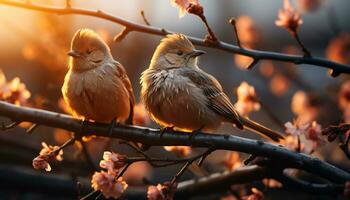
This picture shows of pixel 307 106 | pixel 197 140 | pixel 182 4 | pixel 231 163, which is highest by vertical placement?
pixel 307 106

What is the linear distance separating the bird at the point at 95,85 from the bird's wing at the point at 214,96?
0.36 meters

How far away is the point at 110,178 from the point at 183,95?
0.79 m

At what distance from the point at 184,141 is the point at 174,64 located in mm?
850

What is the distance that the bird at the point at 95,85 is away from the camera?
10.7 ft

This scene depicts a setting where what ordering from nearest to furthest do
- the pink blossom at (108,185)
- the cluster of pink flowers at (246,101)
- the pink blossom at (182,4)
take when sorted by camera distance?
the pink blossom at (108,185) → the pink blossom at (182,4) → the cluster of pink flowers at (246,101)

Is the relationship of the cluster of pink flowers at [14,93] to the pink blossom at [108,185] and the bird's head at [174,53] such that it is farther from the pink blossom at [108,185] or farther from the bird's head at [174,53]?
the pink blossom at [108,185]

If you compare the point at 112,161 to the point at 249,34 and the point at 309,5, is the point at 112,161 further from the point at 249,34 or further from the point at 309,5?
the point at 309,5

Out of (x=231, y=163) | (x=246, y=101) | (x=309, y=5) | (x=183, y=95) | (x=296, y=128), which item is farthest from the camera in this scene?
(x=309, y=5)

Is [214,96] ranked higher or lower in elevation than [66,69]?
lower

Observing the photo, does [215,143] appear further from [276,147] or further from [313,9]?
[313,9]

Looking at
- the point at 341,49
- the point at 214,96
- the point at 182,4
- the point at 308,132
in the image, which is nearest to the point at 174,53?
the point at 214,96

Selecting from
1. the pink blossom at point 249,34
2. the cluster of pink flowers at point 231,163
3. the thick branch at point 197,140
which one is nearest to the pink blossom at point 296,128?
the thick branch at point 197,140

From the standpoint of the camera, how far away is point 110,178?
2557 millimetres

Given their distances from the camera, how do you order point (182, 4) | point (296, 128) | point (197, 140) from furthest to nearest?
1. point (296, 128)
2. point (182, 4)
3. point (197, 140)
